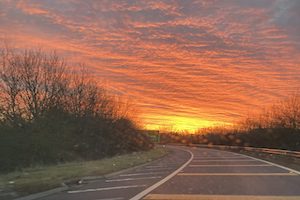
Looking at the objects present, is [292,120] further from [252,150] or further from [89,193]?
[89,193]

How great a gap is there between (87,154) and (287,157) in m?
18.5

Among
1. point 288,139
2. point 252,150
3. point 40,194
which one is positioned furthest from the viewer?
point 288,139

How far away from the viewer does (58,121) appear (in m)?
43.4

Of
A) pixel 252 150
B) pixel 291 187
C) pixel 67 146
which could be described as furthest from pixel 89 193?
pixel 252 150

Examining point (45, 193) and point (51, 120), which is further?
point (51, 120)

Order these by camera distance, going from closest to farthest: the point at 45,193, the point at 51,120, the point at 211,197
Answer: the point at 211,197 < the point at 45,193 < the point at 51,120

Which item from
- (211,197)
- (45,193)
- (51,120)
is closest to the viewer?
(211,197)

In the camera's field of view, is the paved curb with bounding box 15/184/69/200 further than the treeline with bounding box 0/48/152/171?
No

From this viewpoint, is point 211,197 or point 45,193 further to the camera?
point 45,193

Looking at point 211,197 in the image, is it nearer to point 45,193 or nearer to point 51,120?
point 45,193

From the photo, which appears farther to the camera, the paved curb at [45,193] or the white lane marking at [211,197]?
the paved curb at [45,193]

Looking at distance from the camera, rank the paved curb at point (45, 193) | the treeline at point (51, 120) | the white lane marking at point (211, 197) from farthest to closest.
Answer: the treeline at point (51, 120) → the paved curb at point (45, 193) → the white lane marking at point (211, 197)

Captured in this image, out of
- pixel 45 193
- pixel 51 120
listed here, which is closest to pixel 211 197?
pixel 45 193

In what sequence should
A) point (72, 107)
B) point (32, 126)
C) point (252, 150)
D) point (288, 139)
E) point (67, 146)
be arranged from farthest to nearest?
point (288, 139) < point (252, 150) < point (72, 107) < point (67, 146) < point (32, 126)
